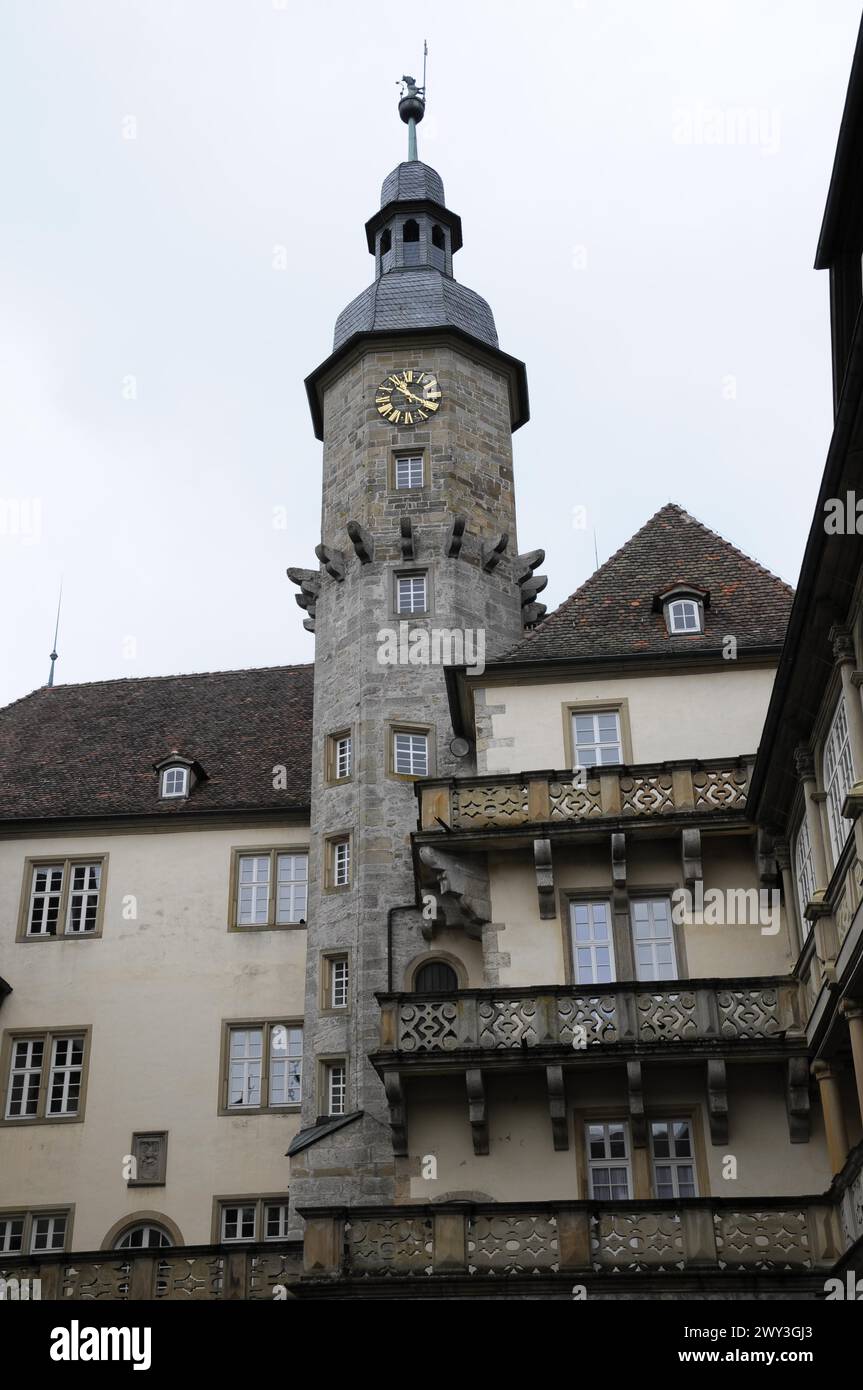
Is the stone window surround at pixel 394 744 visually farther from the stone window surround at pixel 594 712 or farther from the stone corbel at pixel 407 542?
the stone corbel at pixel 407 542

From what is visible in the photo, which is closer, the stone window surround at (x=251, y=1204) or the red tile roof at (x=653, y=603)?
the red tile roof at (x=653, y=603)

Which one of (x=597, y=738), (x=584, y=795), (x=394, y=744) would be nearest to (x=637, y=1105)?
(x=584, y=795)

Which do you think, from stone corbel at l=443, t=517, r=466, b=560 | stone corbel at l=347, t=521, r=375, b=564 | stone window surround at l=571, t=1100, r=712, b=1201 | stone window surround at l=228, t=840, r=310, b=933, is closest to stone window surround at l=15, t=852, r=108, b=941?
stone window surround at l=228, t=840, r=310, b=933

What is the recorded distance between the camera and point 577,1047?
24766mm

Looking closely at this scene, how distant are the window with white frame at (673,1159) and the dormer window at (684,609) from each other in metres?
8.27

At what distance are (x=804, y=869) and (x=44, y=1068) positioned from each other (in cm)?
1555

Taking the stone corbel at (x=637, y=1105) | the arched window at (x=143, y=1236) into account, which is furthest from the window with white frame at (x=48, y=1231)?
the stone corbel at (x=637, y=1105)

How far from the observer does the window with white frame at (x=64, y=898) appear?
34031 millimetres

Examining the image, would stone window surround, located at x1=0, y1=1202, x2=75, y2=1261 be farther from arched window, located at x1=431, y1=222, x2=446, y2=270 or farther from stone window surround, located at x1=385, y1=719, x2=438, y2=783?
arched window, located at x1=431, y1=222, x2=446, y2=270

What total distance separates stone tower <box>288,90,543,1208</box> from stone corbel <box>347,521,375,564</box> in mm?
39

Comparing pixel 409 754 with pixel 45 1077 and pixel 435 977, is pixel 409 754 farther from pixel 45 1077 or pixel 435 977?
pixel 45 1077

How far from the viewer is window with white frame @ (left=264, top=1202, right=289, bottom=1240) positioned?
1204 inches

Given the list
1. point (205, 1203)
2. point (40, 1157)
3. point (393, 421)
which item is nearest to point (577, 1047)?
point (205, 1203)
